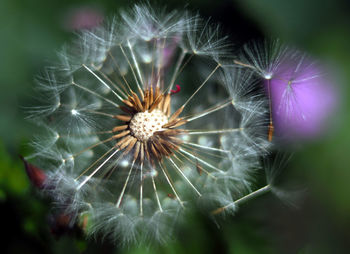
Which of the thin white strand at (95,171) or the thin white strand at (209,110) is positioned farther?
the thin white strand at (209,110)

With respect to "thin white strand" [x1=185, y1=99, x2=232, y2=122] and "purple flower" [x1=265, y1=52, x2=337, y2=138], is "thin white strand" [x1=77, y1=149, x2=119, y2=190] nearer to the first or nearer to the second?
"thin white strand" [x1=185, y1=99, x2=232, y2=122]

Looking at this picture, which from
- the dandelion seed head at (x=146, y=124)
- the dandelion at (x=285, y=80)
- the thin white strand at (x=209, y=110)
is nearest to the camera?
the dandelion at (x=285, y=80)

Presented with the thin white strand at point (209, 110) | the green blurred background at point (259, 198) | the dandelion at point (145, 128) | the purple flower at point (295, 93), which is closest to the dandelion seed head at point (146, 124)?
the dandelion at point (145, 128)

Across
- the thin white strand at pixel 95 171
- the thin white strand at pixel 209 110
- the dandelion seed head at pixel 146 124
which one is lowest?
the thin white strand at pixel 95 171

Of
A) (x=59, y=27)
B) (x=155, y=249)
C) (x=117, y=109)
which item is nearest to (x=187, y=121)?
(x=117, y=109)

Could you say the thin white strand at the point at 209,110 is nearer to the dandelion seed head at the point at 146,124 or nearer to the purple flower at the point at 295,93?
the dandelion seed head at the point at 146,124

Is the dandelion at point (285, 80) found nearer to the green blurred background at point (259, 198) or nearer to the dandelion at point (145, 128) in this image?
the dandelion at point (145, 128)

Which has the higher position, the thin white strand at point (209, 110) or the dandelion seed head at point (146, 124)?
the thin white strand at point (209, 110)

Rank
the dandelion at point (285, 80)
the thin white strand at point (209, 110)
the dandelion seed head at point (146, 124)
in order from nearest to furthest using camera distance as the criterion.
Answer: the dandelion at point (285, 80) < the dandelion seed head at point (146, 124) < the thin white strand at point (209, 110)

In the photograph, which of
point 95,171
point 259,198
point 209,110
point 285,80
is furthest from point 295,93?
point 95,171
